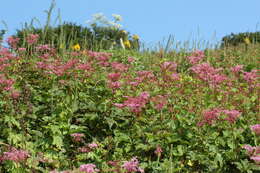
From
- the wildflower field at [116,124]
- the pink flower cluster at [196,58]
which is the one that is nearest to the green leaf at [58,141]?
the wildflower field at [116,124]

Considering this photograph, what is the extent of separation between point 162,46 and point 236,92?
18.6 ft

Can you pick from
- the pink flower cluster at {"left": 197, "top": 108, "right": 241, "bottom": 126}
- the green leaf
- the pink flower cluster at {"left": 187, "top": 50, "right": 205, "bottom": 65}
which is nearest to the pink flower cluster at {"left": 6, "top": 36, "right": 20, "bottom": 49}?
the green leaf

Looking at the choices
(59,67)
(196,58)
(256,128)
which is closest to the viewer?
(256,128)

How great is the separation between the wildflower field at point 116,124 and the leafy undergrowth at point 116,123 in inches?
0.4

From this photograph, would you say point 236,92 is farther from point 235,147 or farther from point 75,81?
point 75,81

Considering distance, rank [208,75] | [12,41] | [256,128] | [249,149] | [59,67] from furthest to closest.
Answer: [12,41]
[208,75]
[59,67]
[256,128]
[249,149]

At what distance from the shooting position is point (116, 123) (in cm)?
451

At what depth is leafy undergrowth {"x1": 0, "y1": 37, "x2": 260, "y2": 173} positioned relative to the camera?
415 cm

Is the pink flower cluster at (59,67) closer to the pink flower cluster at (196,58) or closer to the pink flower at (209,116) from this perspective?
the pink flower at (209,116)

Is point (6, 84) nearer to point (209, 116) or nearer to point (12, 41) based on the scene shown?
point (12, 41)

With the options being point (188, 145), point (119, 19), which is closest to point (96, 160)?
point (188, 145)

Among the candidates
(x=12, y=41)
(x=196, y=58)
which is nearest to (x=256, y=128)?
(x=196, y=58)

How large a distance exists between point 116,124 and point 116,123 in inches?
3.0

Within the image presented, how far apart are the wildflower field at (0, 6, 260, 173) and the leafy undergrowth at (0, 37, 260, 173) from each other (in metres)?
0.01
